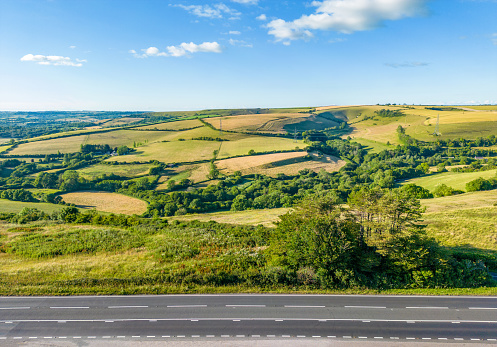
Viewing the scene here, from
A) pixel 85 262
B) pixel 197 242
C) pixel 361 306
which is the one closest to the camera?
pixel 361 306

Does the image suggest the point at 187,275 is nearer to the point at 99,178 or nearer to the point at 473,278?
the point at 473,278

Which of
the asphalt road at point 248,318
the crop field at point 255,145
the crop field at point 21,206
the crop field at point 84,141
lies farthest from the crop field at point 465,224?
the crop field at point 84,141

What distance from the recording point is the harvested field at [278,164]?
4326 inches

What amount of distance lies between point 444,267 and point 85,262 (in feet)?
135

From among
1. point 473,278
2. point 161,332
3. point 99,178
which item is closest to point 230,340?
point 161,332

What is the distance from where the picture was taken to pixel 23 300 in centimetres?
2462

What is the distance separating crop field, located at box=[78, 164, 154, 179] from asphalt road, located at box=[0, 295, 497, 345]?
8535 cm

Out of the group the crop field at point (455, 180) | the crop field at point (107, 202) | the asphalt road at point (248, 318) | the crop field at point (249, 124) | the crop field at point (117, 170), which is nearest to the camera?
the asphalt road at point (248, 318)

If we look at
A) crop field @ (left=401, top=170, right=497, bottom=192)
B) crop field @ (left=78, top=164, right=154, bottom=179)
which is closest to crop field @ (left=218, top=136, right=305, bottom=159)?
crop field @ (left=78, top=164, right=154, bottom=179)

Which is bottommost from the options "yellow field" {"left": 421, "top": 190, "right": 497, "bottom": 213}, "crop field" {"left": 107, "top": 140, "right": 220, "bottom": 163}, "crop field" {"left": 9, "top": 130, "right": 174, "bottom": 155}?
"yellow field" {"left": 421, "top": 190, "right": 497, "bottom": 213}

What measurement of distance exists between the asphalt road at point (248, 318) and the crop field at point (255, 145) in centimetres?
10203

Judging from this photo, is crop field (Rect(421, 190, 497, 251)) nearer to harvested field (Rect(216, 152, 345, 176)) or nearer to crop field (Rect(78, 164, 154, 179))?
harvested field (Rect(216, 152, 345, 176))

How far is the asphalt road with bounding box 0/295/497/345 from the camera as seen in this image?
793 inches

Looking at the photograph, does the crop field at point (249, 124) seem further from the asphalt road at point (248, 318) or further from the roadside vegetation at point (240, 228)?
the asphalt road at point (248, 318)
